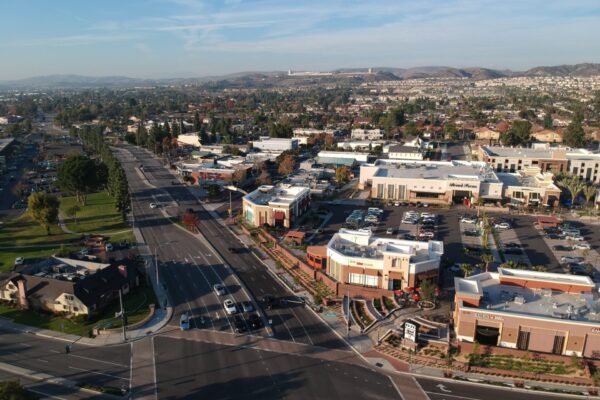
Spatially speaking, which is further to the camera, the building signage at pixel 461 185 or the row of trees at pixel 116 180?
the building signage at pixel 461 185

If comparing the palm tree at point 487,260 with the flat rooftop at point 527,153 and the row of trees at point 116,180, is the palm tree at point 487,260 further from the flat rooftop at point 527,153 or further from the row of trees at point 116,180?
the flat rooftop at point 527,153

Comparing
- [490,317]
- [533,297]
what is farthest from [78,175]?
[533,297]

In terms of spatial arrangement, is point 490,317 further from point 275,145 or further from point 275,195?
point 275,145

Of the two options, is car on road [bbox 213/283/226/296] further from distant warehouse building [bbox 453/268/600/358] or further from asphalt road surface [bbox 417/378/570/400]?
distant warehouse building [bbox 453/268/600/358]

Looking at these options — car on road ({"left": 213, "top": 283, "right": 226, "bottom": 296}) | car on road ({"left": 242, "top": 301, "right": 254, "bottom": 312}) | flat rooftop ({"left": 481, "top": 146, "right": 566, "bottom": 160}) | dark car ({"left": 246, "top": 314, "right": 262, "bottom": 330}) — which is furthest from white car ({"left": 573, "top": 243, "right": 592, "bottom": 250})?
car on road ({"left": 213, "top": 283, "right": 226, "bottom": 296})

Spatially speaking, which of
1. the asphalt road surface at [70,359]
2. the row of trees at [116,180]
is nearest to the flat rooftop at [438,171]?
the row of trees at [116,180]
